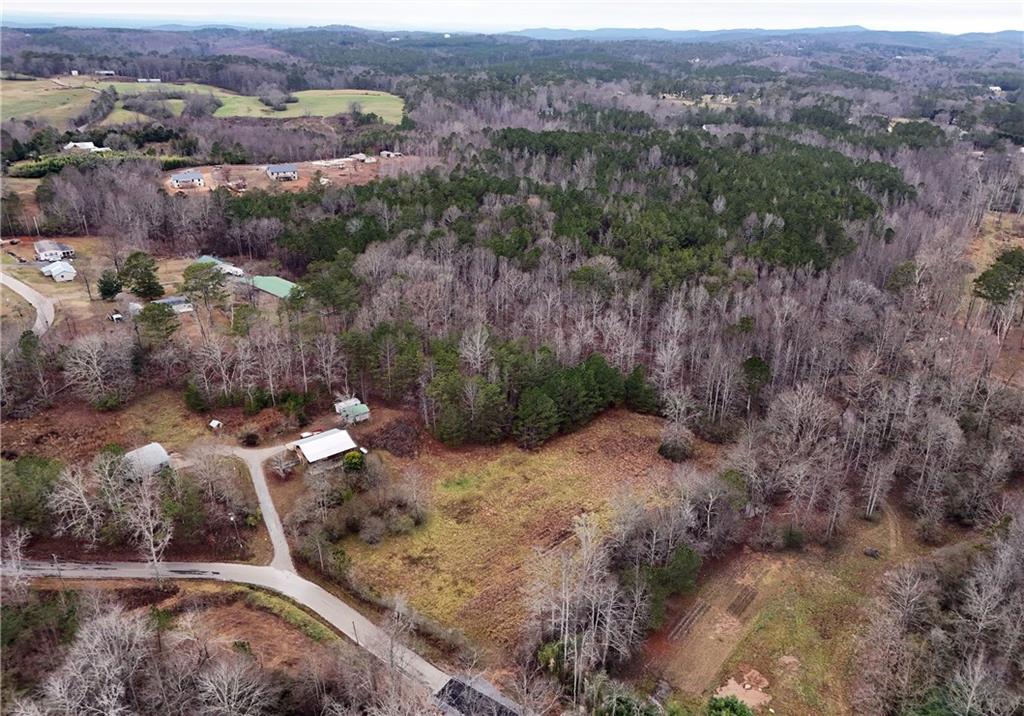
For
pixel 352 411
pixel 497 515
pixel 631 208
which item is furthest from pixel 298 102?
pixel 497 515

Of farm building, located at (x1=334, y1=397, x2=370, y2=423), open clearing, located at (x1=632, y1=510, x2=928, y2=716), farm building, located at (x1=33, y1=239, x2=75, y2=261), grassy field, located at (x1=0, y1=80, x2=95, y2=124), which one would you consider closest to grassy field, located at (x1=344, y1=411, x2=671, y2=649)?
farm building, located at (x1=334, y1=397, x2=370, y2=423)

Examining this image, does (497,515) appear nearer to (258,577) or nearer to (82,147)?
(258,577)

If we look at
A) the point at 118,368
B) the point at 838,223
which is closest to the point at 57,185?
the point at 118,368

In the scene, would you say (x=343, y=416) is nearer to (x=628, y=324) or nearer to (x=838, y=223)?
(x=628, y=324)

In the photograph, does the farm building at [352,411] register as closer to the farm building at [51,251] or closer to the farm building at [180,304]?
the farm building at [180,304]

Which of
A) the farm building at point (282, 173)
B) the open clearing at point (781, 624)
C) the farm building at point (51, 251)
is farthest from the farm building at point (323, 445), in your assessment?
the farm building at point (282, 173)

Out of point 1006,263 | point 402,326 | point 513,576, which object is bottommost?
point 513,576
